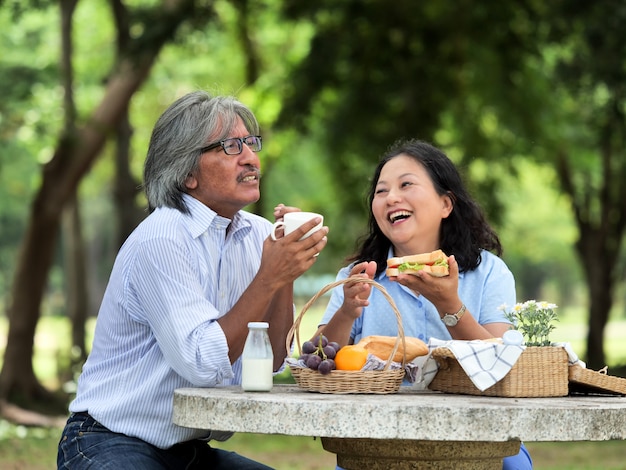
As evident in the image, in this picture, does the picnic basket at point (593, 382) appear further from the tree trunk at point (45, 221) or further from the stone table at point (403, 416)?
the tree trunk at point (45, 221)

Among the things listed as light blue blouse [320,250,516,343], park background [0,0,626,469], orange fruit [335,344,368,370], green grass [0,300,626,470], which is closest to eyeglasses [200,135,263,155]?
light blue blouse [320,250,516,343]

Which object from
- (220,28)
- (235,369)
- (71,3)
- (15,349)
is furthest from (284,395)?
(71,3)

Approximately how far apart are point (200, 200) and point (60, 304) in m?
59.5

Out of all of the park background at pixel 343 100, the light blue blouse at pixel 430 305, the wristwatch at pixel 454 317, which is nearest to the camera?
the wristwatch at pixel 454 317

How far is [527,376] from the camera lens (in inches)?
130

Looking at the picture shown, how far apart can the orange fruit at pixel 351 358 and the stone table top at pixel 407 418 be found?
269mm

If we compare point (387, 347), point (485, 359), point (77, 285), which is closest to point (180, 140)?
point (387, 347)

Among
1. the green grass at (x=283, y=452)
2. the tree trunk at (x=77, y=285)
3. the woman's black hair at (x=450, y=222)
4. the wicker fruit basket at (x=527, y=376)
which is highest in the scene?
the tree trunk at (x=77, y=285)

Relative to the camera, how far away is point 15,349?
45.2ft

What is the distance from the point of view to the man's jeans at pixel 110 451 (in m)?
3.39

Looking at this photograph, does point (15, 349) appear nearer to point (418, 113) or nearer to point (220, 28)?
point (220, 28)

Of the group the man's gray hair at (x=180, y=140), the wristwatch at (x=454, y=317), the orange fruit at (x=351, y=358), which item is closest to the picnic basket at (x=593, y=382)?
the wristwatch at (x=454, y=317)

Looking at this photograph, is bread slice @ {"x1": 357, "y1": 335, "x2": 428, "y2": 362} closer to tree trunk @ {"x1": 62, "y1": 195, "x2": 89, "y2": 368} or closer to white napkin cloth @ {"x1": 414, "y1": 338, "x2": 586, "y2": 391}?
white napkin cloth @ {"x1": 414, "y1": 338, "x2": 586, "y2": 391}

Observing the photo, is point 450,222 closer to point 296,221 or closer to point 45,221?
point 296,221
